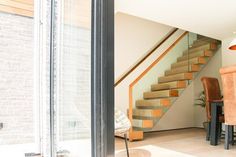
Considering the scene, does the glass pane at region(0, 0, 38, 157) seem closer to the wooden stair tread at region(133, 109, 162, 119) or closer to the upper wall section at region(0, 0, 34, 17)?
the upper wall section at region(0, 0, 34, 17)

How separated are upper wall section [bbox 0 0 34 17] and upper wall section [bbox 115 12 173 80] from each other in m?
2.62

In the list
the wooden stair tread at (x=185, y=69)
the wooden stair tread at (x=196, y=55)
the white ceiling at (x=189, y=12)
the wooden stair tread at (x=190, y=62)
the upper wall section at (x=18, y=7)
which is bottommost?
the wooden stair tread at (x=185, y=69)

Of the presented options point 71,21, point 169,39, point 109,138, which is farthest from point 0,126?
point 169,39

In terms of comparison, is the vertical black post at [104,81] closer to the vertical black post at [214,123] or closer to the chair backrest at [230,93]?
Answer: the chair backrest at [230,93]

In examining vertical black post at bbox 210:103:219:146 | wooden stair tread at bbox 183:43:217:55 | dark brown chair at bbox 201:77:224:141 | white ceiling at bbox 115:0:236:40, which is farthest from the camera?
wooden stair tread at bbox 183:43:217:55

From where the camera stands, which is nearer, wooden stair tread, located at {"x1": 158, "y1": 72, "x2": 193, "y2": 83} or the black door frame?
the black door frame

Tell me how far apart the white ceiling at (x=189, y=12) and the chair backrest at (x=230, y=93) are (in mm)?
1121

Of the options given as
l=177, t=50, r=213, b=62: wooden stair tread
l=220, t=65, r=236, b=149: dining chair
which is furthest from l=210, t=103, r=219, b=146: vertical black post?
l=177, t=50, r=213, b=62: wooden stair tread

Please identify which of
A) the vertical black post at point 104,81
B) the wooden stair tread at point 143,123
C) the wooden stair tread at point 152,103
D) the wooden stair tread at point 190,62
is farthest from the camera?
the wooden stair tread at point 190,62

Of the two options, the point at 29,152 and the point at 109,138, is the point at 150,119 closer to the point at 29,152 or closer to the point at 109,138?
the point at 29,152

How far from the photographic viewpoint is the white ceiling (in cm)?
351

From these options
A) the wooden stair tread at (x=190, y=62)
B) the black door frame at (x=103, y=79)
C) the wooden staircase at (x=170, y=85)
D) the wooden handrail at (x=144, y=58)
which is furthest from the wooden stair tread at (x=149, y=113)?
the black door frame at (x=103, y=79)

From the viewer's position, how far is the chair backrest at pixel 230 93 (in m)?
3.06

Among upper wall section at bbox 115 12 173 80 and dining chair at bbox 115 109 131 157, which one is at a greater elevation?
upper wall section at bbox 115 12 173 80
